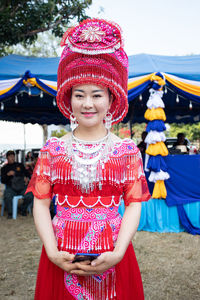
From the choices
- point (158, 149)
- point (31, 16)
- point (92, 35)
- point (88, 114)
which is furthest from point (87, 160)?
point (31, 16)

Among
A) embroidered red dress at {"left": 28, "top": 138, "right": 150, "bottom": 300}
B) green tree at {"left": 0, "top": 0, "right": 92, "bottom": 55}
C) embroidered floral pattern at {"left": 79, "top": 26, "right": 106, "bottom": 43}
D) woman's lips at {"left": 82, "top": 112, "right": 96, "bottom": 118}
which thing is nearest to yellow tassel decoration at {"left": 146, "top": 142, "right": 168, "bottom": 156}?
embroidered red dress at {"left": 28, "top": 138, "right": 150, "bottom": 300}

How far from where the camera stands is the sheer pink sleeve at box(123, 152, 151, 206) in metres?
1.32

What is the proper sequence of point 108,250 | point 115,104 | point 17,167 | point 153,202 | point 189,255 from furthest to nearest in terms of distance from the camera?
point 17,167, point 153,202, point 189,255, point 115,104, point 108,250

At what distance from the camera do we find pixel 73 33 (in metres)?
1.27

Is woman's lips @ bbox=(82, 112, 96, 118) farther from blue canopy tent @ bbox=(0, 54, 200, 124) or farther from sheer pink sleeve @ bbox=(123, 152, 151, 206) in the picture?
blue canopy tent @ bbox=(0, 54, 200, 124)

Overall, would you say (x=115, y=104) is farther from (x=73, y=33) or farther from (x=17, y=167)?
(x=17, y=167)

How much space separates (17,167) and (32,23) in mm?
4319

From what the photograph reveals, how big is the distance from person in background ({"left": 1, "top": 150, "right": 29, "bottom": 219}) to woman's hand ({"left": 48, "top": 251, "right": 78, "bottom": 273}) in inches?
196

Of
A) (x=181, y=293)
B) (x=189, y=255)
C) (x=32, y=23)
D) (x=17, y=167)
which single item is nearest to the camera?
(x=181, y=293)

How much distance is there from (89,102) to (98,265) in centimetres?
75

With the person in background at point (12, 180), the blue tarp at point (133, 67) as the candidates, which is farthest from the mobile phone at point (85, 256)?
the person in background at point (12, 180)

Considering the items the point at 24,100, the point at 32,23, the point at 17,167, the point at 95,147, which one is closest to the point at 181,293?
the point at 95,147

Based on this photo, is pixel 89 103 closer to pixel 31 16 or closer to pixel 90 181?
pixel 90 181

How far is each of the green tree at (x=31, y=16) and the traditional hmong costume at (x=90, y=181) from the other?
6.75 m
